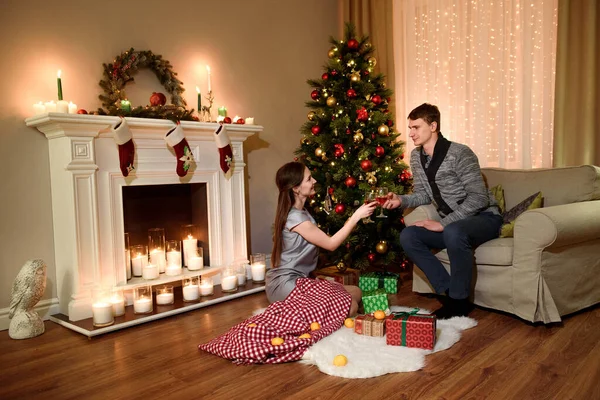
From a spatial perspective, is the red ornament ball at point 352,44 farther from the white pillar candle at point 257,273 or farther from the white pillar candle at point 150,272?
the white pillar candle at point 150,272

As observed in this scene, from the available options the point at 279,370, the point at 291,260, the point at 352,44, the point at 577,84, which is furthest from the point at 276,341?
the point at 577,84

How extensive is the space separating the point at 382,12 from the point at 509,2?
1.23m

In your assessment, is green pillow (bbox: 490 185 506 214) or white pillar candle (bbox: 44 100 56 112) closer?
white pillar candle (bbox: 44 100 56 112)

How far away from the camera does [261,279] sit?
382cm

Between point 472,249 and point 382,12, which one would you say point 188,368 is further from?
point 382,12

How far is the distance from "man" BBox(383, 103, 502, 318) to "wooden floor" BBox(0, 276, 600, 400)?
0.28 m

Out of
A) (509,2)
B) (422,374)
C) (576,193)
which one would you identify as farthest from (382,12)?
→ (422,374)

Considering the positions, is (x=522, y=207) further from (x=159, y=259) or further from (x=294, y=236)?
(x=159, y=259)

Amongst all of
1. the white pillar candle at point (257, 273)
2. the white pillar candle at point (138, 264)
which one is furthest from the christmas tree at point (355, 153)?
the white pillar candle at point (138, 264)

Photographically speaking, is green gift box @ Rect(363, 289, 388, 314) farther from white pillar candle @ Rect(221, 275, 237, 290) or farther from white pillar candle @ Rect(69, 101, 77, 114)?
white pillar candle @ Rect(69, 101, 77, 114)

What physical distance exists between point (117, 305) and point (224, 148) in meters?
1.36

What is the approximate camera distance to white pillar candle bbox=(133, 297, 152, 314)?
3.07 m

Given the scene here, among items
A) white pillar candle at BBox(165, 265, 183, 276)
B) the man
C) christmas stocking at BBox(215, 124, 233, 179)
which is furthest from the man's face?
white pillar candle at BBox(165, 265, 183, 276)

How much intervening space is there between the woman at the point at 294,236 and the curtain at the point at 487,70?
212cm
